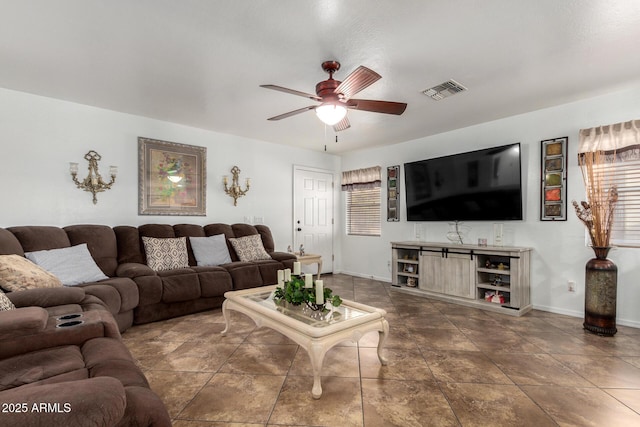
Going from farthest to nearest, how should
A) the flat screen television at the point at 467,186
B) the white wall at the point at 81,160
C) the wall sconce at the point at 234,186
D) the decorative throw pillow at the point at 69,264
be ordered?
the wall sconce at the point at 234,186, the flat screen television at the point at 467,186, the white wall at the point at 81,160, the decorative throw pillow at the point at 69,264

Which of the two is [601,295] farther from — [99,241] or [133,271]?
[99,241]

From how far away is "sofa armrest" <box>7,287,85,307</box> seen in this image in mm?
1939

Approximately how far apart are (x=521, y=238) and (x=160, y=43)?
4.44 m

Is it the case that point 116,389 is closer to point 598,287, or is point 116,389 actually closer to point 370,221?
point 598,287

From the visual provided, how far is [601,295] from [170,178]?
516 centimetres

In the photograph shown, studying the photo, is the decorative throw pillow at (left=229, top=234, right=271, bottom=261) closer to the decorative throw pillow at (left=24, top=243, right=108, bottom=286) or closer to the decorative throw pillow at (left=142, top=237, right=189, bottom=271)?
the decorative throw pillow at (left=142, top=237, right=189, bottom=271)

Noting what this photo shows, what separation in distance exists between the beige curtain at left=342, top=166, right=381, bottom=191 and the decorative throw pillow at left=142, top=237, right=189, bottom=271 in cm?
332

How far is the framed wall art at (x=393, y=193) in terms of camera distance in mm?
5387

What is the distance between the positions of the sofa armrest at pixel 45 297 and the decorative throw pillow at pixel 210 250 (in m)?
1.88

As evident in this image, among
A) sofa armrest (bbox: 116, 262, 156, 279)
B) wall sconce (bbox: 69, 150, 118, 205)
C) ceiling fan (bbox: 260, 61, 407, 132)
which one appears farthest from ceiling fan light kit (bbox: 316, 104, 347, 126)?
wall sconce (bbox: 69, 150, 118, 205)

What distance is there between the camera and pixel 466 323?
10.9 feet

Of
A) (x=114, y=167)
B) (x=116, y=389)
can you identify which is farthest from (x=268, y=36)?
(x=114, y=167)

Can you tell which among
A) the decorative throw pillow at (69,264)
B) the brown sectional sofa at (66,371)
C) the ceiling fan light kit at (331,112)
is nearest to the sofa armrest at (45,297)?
the brown sectional sofa at (66,371)

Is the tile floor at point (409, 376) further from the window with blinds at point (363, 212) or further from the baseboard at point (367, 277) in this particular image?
the window with blinds at point (363, 212)
